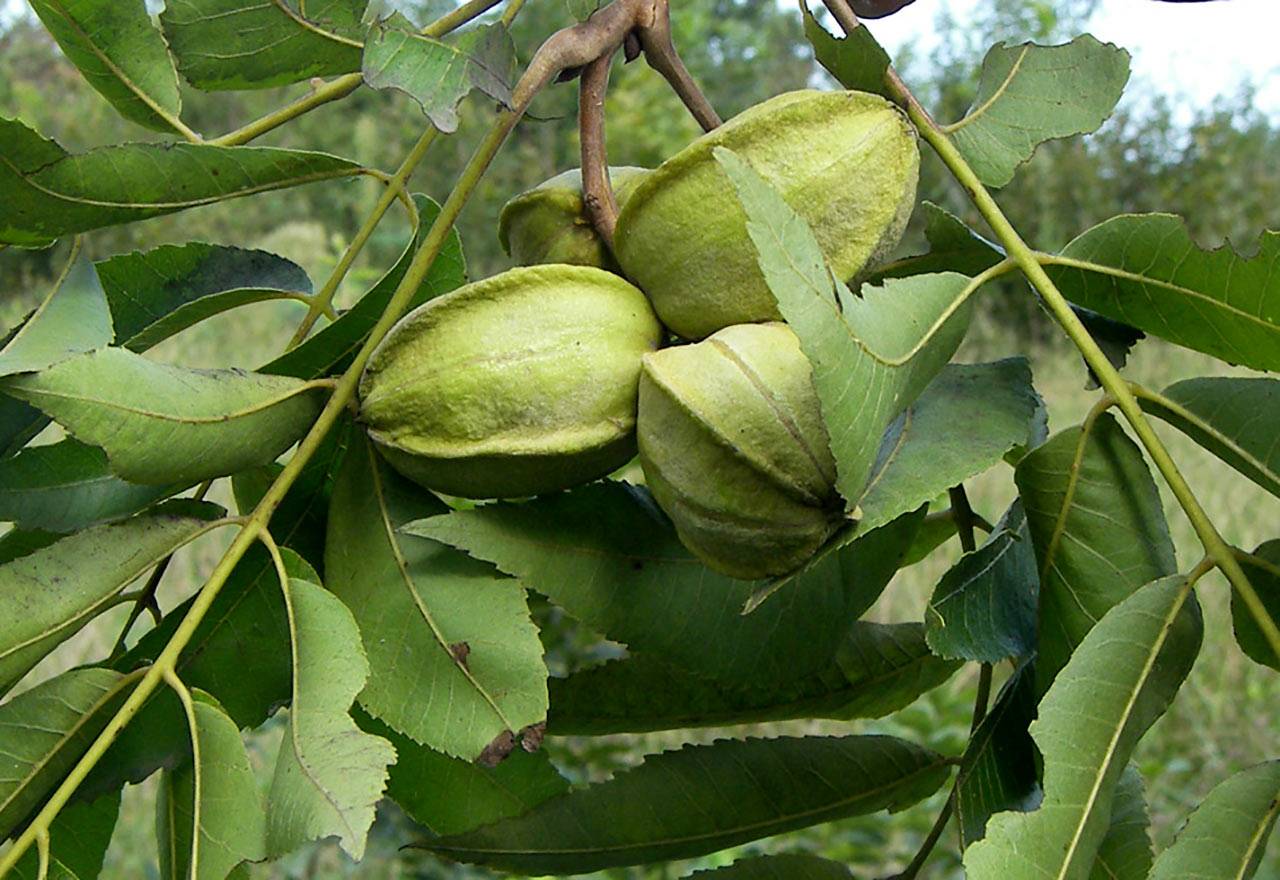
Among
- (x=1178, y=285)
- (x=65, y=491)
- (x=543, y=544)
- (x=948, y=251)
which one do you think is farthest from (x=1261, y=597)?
(x=65, y=491)

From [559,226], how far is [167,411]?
0.32 m

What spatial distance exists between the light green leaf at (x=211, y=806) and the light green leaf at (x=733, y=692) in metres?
0.29

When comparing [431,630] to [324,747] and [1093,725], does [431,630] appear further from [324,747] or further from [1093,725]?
[1093,725]

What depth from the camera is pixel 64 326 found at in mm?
906

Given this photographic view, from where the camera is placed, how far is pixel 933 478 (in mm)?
860

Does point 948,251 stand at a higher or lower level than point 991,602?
higher

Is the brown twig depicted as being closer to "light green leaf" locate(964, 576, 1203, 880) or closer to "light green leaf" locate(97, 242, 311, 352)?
"light green leaf" locate(97, 242, 311, 352)

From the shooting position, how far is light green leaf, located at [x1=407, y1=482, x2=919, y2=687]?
0.93m

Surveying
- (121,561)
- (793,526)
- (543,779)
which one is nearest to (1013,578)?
(793,526)

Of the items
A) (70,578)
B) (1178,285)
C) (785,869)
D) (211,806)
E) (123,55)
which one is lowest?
(785,869)

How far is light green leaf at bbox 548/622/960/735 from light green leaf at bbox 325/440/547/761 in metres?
0.15

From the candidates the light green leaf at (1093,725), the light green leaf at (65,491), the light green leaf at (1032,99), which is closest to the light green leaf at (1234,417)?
the light green leaf at (1093,725)

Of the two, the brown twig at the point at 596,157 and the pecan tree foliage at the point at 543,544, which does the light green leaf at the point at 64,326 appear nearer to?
the pecan tree foliage at the point at 543,544

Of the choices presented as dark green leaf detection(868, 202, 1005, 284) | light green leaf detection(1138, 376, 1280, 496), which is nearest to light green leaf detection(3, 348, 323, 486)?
dark green leaf detection(868, 202, 1005, 284)
